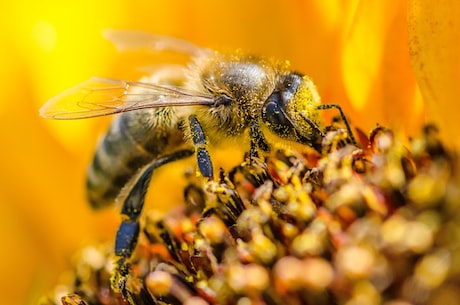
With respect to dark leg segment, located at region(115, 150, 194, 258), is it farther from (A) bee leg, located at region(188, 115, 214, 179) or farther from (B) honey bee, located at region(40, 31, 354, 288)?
(A) bee leg, located at region(188, 115, 214, 179)

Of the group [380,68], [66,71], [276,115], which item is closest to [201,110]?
[276,115]

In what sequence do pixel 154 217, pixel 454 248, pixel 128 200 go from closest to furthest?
pixel 454 248
pixel 128 200
pixel 154 217

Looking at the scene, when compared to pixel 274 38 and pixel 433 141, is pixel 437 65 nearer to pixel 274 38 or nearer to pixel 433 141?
pixel 433 141

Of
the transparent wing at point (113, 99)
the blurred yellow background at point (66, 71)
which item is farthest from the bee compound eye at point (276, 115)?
the blurred yellow background at point (66, 71)

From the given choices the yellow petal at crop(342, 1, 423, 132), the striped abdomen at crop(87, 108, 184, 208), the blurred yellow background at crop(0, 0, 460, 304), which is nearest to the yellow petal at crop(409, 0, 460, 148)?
the yellow petal at crop(342, 1, 423, 132)

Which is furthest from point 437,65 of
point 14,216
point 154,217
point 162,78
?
point 14,216

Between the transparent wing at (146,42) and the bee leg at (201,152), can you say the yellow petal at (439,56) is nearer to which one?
the bee leg at (201,152)

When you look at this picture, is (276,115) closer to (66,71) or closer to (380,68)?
(380,68)
